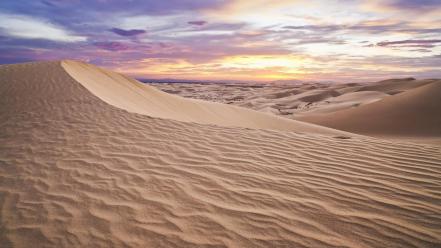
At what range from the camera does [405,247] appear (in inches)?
98.0

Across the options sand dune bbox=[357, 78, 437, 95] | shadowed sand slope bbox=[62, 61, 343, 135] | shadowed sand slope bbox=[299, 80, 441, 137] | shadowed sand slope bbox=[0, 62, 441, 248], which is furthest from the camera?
sand dune bbox=[357, 78, 437, 95]

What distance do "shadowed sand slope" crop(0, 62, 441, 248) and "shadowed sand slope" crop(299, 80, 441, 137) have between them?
9.87 m

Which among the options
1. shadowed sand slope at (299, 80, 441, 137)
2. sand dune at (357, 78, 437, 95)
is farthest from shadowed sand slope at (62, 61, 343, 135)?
sand dune at (357, 78, 437, 95)

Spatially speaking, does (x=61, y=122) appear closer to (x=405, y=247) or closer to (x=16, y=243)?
(x=16, y=243)

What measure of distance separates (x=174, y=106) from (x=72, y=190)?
317 inches

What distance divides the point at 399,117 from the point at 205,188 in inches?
589

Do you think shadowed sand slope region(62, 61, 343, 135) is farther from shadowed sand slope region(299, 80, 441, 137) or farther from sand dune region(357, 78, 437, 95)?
sand dune region(357, 78, 437, 95)

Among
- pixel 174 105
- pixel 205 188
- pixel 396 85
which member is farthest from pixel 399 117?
pixel 396 85

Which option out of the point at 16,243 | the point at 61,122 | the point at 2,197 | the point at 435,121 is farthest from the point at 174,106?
the point at 435,121

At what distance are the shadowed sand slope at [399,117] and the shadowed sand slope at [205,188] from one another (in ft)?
32.4

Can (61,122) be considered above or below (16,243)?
above

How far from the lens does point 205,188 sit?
3535 millimetres

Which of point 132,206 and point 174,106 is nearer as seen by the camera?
point 132,206

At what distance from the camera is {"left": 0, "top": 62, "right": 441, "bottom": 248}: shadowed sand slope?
2.67 m
